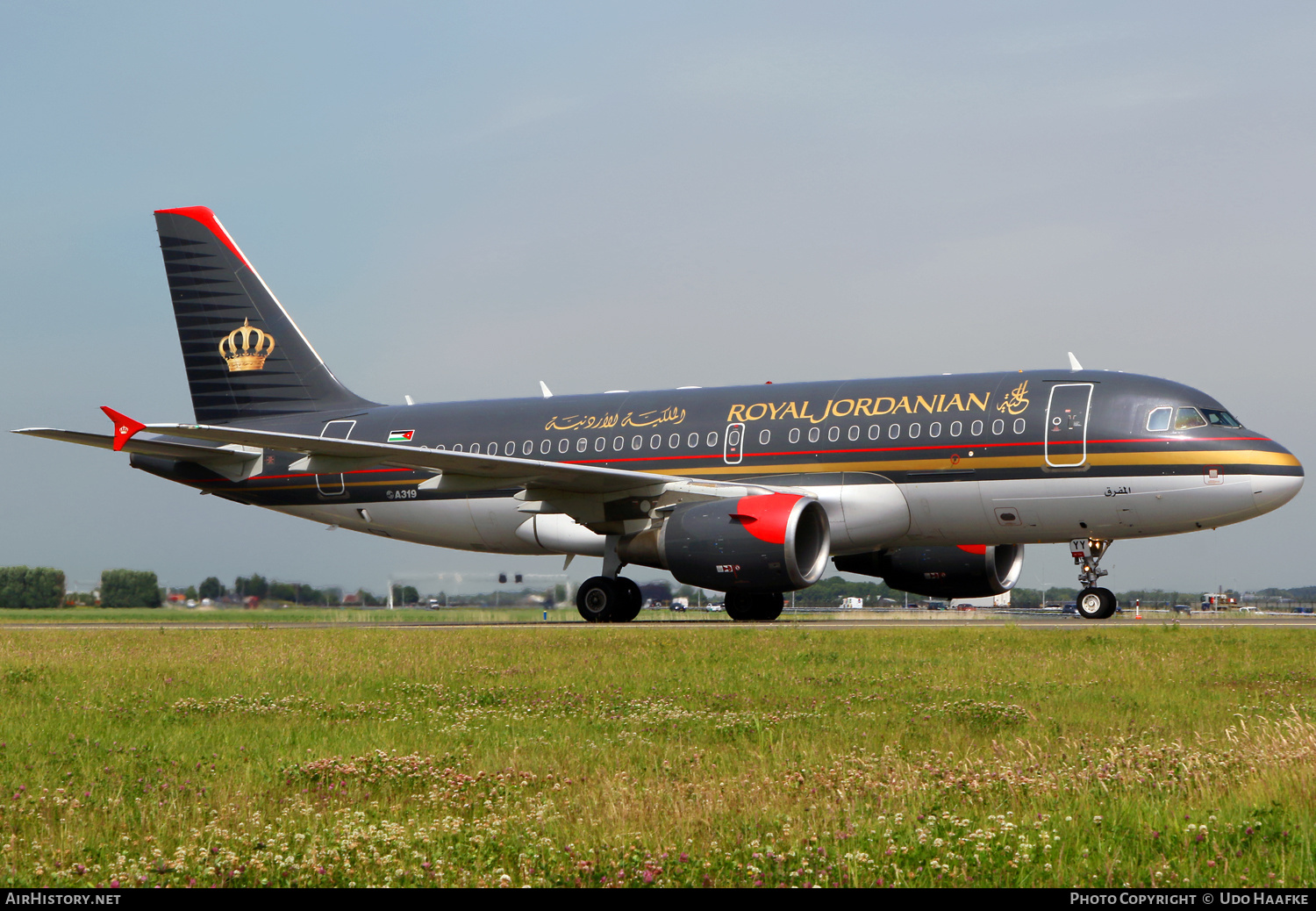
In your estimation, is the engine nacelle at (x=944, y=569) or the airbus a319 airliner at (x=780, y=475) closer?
the airbus a319 airliner at (x=780, y=475)

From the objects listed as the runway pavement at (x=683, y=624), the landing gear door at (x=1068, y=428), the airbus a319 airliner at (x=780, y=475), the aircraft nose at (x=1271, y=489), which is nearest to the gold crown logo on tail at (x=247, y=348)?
the airbus a319 airliner at (x=780, y=475)

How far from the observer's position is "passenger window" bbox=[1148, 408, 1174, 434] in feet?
61.4

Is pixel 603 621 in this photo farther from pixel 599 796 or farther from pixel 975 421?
pixel 599 796

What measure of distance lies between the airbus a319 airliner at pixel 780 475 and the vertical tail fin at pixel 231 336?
1740 millimetres

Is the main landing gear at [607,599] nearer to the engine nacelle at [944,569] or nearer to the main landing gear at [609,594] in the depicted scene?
the main landing gear at [609,594]

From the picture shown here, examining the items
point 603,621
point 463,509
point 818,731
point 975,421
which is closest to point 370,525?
point 463,509

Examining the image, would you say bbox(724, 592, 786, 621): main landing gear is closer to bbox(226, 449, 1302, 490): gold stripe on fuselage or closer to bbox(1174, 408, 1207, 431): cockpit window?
bbox(226, 449, 1302, 490): gold stripe on fuselage

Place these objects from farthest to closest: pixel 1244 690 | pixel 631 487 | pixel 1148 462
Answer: pixel 631 487
pixel 1148 462
pixel 1244 690

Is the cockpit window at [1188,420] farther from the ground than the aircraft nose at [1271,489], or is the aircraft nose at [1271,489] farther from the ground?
the cockpit window at [1188,420]

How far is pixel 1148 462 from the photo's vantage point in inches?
731

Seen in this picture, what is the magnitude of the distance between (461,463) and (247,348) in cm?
997

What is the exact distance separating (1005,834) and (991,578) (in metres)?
20.2

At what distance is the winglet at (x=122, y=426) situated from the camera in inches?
811

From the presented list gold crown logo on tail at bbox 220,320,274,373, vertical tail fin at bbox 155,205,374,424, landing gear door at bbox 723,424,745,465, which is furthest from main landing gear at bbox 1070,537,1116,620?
gold crown logo on tail at bbox 220,320,274,373
